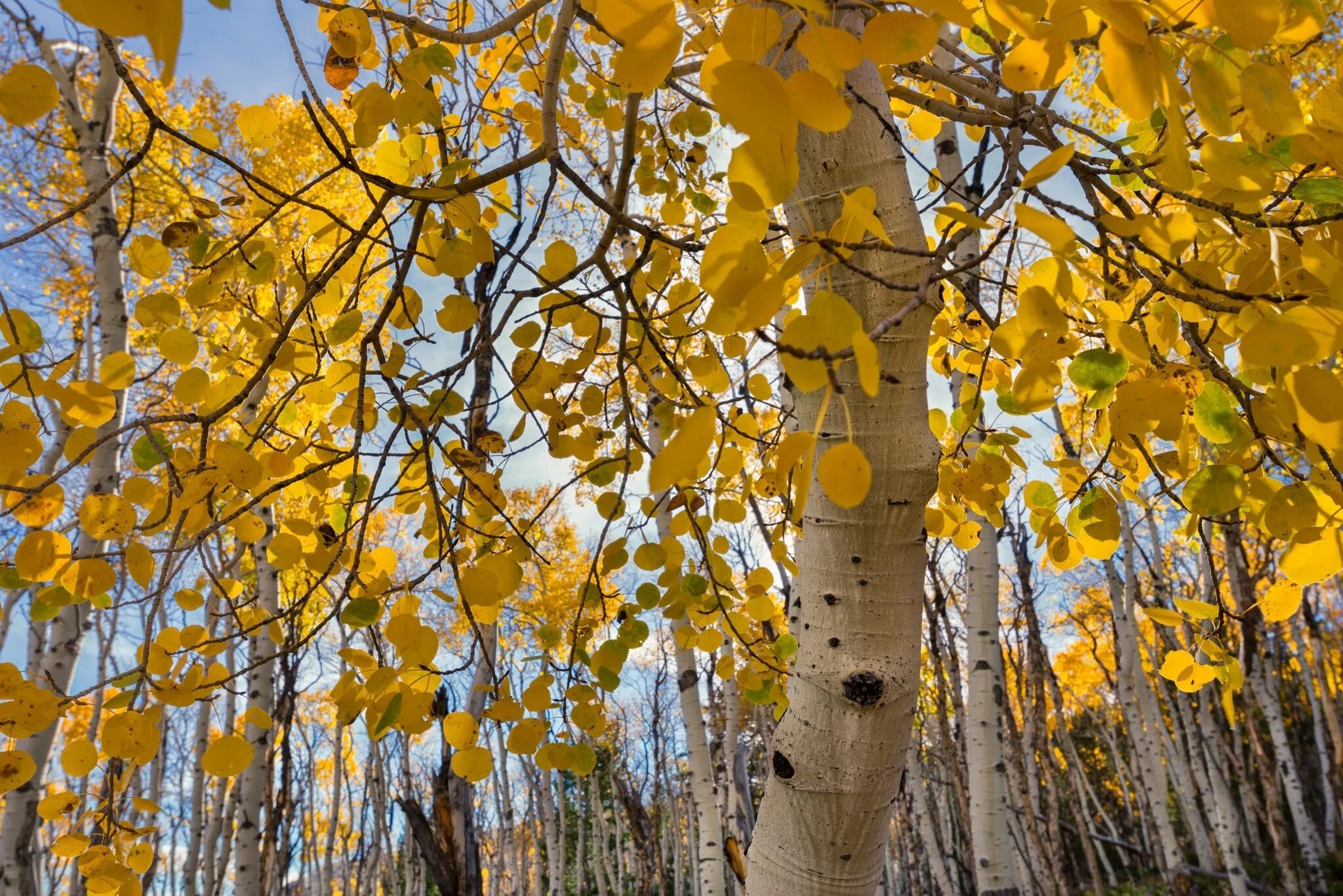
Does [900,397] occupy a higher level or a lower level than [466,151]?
lower

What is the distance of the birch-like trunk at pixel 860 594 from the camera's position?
877mm

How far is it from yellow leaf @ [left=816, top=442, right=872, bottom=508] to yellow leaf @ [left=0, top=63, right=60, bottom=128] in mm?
701

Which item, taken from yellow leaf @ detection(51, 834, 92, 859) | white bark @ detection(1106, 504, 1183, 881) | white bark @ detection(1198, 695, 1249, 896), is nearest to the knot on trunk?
yellow leaf @ detection(51, 834, 92, 859)

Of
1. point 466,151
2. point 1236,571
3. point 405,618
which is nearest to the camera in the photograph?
point 405,618

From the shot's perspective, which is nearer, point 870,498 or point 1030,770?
point 870,498

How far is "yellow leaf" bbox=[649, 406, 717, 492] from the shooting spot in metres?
0.40

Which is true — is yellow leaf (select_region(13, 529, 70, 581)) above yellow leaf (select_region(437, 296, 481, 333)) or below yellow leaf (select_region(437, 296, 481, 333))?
below

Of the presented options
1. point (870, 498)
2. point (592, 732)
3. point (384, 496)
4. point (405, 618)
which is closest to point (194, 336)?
point (384, 496)

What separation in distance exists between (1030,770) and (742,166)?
22.9 feet

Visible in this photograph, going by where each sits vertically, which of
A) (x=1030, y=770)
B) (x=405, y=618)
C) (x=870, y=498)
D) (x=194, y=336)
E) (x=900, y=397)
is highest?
(x=194, y=336)

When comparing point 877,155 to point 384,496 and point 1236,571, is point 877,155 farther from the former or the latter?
point 1236,571

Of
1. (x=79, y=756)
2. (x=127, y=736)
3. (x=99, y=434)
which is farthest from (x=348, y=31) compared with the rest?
(x=99, y=434)

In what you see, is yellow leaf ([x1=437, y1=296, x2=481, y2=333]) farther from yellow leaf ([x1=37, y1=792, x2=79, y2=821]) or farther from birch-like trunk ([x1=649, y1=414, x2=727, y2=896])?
birch-like trunk ([x1=649, y1=414, x2=727, y2=896])

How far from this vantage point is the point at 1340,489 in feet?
2.37
